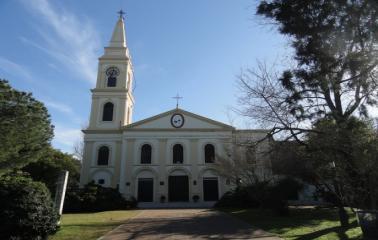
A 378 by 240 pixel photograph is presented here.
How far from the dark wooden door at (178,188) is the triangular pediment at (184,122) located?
5.40m

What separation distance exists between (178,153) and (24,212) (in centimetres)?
2659

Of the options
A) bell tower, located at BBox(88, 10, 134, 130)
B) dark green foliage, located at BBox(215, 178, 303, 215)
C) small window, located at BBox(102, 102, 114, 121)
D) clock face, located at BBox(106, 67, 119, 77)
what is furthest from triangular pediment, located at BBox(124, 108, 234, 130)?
dark green foliage, located at BBox(215, 178, 303, 215)

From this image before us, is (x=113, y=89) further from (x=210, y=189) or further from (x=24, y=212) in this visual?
(x=24, y=212)

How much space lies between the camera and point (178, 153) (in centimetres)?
3522

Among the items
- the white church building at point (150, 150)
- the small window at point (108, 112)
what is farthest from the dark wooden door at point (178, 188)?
the small window at point (108, 112)

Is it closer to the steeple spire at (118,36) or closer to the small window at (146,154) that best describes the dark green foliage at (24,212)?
the small window at (146,154)

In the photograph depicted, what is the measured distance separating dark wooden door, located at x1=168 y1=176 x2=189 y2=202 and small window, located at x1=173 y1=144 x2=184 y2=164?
5.97 feet

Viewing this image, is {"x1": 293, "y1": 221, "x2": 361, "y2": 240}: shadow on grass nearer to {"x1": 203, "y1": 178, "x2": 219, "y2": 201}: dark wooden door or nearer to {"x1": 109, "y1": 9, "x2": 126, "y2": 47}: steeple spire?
{"x1": 203, "y1": 178, "x2": 219, "y2": 201}: dark wooden door

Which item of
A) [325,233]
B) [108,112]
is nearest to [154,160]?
[108,112]

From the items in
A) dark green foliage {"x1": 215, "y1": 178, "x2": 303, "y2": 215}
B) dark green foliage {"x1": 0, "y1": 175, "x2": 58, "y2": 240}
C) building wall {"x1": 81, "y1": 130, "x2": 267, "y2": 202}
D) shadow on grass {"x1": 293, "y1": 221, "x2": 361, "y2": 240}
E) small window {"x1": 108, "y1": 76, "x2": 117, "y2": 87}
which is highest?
small window {"x1": 108, "y1": 76, "x2": 117, "y2": 87}

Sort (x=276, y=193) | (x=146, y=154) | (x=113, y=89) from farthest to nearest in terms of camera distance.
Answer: (x=113, y=89) < (x=146, y=154) < (x=276, y=193)

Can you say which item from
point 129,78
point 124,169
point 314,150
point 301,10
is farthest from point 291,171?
point 129,78

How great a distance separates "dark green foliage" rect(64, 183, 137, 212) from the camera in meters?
23.9

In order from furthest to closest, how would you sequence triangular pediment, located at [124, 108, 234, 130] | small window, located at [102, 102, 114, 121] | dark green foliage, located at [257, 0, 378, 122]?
small window, located at [102, 102, 114, 121], triangular pediment, located at [124, 108, 234, 130], dark green foliage, located at [257, 0, 378, 122]
